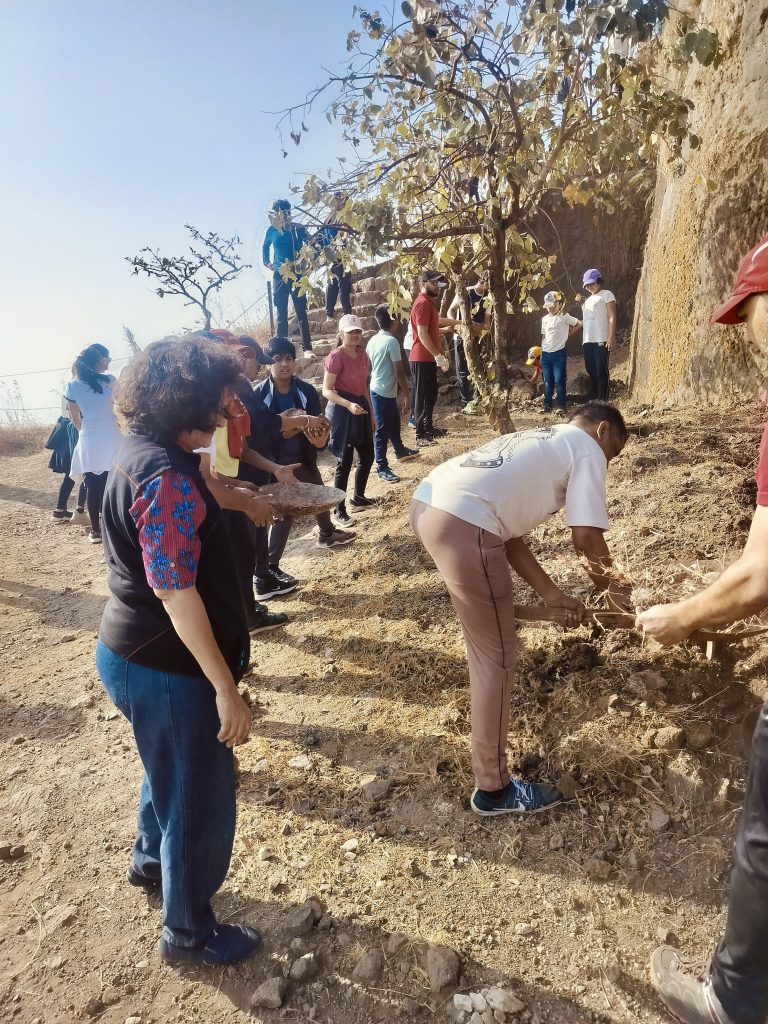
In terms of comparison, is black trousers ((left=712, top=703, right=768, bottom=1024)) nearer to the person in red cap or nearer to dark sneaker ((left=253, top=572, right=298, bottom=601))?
the person in red cap

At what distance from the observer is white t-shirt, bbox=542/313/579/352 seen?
7.45m

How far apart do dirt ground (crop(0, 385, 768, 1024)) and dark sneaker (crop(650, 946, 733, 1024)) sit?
3.2 inches

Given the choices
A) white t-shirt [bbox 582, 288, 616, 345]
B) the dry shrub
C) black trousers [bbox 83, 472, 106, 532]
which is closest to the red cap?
black trousers [bbox 83, 472, 106, 532]

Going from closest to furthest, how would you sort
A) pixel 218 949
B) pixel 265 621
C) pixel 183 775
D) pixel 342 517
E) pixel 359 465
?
pixel 183 775
pixel 218 949
pixel 265 621
pixel 342 517
pixel 359 465

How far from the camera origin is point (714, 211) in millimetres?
5375

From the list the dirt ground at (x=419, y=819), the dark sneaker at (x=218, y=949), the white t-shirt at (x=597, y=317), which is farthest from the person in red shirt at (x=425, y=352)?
the dark sneaker at (x=218, y=949)

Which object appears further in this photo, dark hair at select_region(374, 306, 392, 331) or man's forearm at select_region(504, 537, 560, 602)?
dark hair at select_region(374, 306, 392, 331)

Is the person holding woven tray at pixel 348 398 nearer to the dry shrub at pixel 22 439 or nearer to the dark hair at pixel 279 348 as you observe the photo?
the dark hair at pixel 279 348

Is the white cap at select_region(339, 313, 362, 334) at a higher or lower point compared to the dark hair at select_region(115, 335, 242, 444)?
higher

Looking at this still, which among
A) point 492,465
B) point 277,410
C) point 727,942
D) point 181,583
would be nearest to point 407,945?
point 727,942

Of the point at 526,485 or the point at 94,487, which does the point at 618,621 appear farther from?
the point at 94,487

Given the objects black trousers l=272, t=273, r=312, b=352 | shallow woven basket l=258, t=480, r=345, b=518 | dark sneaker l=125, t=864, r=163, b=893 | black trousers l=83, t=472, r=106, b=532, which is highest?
black trousers l=272, t=273, r=312, b=352

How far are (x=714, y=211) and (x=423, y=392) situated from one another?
355 centimetres

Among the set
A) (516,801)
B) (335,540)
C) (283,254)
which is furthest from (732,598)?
(283,254)
